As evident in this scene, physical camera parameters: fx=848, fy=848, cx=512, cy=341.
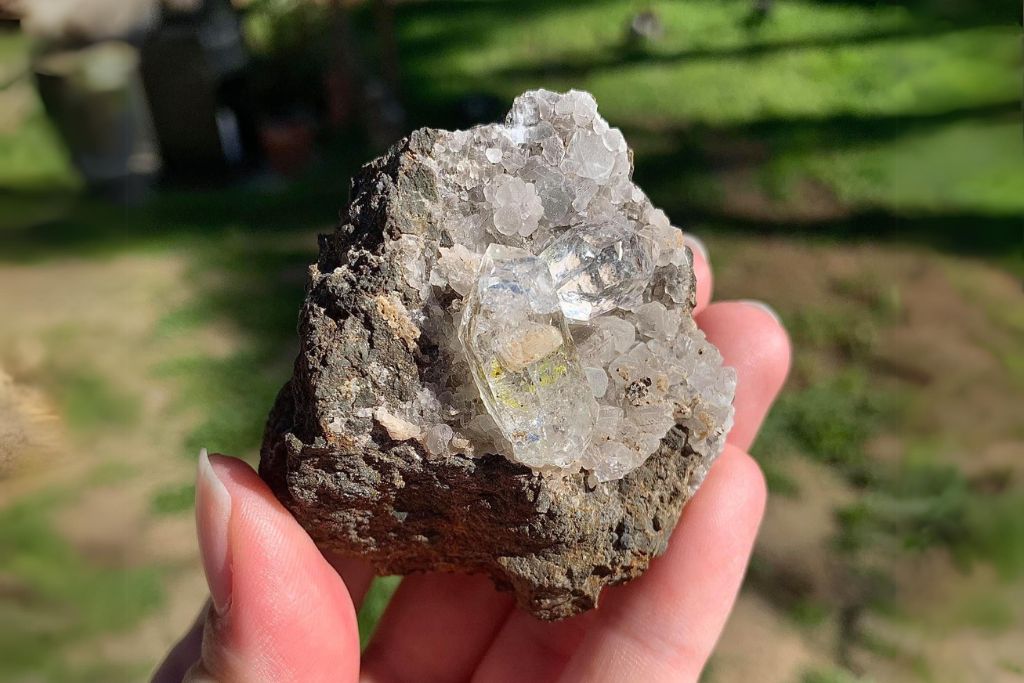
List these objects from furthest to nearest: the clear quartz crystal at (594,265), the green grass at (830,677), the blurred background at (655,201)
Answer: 1. the blurred background at (655,201)
2. the green grass at (830,677)
3. the clear quartz crystal at (594,265)

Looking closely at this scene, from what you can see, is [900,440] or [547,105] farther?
[900,440]

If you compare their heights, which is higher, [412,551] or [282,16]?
[282,16]

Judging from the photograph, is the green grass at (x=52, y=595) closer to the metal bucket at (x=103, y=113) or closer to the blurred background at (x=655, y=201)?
the blurred background at (x=655, y=201)

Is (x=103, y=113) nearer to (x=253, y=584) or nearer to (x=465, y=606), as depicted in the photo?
(x=465, y=606)

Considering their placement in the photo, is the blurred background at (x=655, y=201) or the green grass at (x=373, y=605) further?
the blurred background at (x=655, y=201)

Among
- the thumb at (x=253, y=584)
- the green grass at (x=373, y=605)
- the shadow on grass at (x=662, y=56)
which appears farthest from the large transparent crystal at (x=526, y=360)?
the shadow on grass at (x=662, y=56)

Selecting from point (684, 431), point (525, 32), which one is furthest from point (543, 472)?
point (525, 32)

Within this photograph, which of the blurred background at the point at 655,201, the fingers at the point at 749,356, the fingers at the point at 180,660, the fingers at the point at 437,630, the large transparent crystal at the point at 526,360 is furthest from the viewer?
the blurred background at the point at 655,201

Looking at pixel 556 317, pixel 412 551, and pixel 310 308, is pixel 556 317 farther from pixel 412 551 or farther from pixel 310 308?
pixel 412 551
